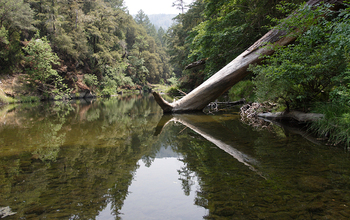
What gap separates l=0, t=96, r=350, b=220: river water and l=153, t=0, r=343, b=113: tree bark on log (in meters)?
3.29

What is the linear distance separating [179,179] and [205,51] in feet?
27.6

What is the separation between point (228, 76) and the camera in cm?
664

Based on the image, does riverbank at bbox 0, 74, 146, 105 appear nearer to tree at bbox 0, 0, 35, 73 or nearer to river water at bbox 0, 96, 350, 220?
tree at bbox 0, 0, 35, 73

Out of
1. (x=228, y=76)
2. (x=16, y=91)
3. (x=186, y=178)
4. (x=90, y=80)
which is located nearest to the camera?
(x=186, y=178)

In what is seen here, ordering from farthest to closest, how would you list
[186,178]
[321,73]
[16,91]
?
[16,91], [321,73], [186,178]

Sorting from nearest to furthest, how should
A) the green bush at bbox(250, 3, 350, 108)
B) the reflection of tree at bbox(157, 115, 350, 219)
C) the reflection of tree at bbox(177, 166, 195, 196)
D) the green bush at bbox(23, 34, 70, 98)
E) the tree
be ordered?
the reflection of tree at bbox(157, 115, 350, 219)
the reflection of tree at bbox(177, 166, 195, 196)
the green bush at bbox(250, 3, 350, 108)
the tree
the green bush at bbox(23, 34, 70, 98)

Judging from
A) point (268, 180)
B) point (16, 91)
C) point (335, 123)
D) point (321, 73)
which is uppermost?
point (16, 91)

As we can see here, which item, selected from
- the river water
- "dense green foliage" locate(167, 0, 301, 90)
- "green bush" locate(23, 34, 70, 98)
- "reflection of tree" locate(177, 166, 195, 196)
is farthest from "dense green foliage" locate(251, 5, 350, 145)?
"green bush" locate(23, 34, 70, 98)

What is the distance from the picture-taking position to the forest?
353 cm

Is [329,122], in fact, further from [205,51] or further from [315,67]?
[205,51]

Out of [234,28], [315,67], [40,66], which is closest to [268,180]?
[315,67]

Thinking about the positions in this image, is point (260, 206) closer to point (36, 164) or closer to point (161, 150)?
point (161, 150)

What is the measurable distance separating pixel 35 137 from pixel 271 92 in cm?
517

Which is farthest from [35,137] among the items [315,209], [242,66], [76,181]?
[242,66]
